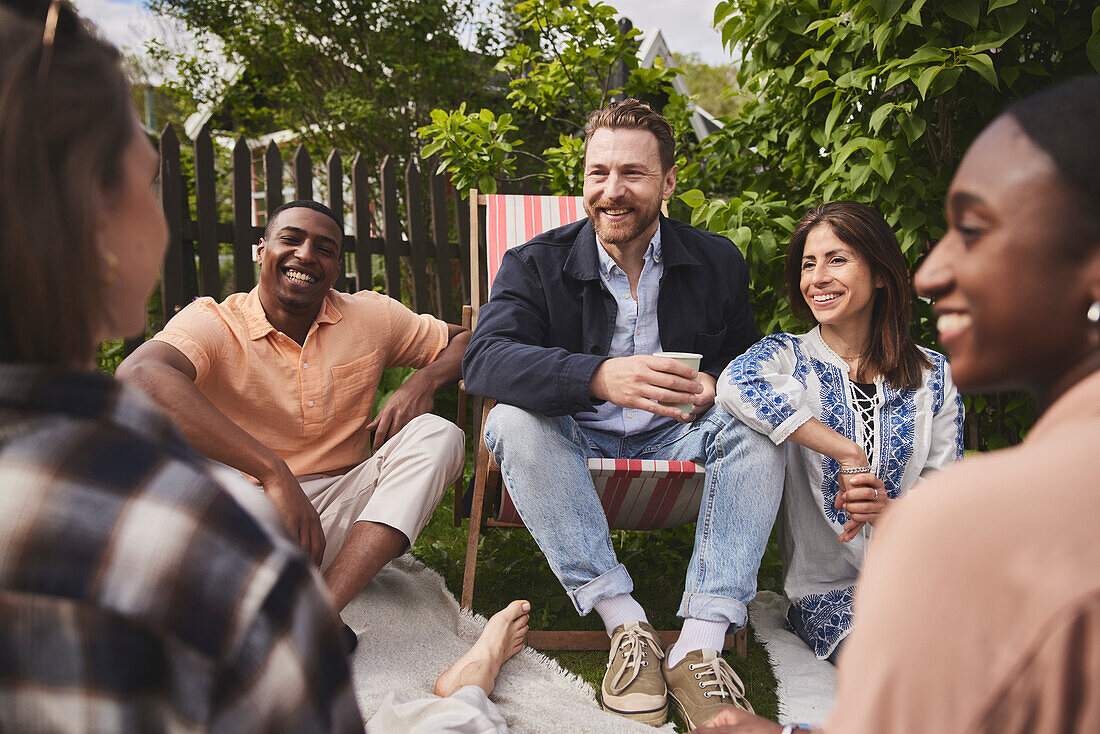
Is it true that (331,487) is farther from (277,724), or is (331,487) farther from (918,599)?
(918,599)

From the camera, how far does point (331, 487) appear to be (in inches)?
113

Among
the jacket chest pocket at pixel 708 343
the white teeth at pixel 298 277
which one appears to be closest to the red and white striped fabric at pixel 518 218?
the white teeth at pixel 298 277

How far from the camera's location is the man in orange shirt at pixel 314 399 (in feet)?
7.98

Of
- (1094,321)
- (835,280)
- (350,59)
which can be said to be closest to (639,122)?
(835,280)

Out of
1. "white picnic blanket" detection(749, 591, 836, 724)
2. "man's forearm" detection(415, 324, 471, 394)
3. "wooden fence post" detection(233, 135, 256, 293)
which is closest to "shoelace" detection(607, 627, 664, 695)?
"white picnic blanket" detection(749, 591, 836, 724)

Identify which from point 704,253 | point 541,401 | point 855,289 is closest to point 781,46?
point 704,253

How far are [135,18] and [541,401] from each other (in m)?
12.6

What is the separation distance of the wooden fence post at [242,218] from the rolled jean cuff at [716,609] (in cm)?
358

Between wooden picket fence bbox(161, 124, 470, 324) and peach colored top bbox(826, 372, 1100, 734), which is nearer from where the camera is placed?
peach colored top bbox(826, 372, 1100, 734)

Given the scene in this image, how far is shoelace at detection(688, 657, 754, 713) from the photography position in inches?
85.0

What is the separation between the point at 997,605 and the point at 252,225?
503 cm

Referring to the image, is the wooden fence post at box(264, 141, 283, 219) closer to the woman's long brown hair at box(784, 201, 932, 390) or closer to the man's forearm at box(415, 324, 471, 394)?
the man's forearm at box(415, 324, 471, 394)

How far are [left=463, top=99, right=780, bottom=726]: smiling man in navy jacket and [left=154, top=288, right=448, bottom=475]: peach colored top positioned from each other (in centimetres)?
50

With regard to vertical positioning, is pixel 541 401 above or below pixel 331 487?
above
